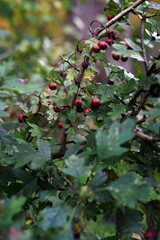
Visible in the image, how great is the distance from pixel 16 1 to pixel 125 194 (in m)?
3.78

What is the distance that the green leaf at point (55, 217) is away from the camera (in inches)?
20.2

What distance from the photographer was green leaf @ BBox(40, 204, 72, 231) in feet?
1.68

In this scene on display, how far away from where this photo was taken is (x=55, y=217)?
1.75ft

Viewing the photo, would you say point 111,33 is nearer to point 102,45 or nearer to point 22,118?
point 102,45

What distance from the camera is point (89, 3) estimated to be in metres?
5.16

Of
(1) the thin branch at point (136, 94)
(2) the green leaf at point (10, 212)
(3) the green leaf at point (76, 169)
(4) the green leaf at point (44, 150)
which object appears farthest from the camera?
(1) the thin branch at point (136, 94)

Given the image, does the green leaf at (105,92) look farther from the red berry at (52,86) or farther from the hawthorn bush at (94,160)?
the red berry at (52,86)

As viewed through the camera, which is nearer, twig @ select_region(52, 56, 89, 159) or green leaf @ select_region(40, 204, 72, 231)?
green leaf @ select_region(40, 204, 72, 231)

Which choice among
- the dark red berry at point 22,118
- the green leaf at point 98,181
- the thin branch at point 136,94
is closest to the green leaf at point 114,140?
the green leaf at point 98,181

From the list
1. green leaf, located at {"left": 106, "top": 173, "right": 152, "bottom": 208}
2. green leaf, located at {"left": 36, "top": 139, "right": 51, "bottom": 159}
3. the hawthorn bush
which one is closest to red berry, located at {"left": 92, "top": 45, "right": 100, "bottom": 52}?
the hawthorn bush

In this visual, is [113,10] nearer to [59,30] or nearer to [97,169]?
[97,169]

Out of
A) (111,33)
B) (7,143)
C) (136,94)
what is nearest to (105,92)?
(136,94)

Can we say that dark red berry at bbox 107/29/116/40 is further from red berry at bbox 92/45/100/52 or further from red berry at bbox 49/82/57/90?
red berry at bbox 49/82/57/90

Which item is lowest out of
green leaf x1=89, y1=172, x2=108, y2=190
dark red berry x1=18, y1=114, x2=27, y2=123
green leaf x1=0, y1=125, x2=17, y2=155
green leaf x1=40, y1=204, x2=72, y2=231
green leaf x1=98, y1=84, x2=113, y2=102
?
green leaf x1=40, y1=204, x2=72, y2=231
